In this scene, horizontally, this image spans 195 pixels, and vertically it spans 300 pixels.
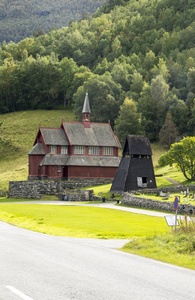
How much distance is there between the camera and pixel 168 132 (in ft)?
367

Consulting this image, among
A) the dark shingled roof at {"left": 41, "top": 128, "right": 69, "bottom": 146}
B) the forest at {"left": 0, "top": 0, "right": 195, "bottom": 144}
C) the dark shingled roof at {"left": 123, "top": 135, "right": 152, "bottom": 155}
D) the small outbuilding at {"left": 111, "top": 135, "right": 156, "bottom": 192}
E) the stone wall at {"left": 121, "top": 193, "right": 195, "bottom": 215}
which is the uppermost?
the forest at {"left": 0, "top": 0, "right": 195, "bottom": 144}

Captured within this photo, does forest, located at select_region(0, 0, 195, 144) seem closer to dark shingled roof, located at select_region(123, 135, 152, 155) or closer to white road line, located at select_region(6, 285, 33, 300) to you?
dark shingled roof, located at select_region(123, 135, 152, 155)

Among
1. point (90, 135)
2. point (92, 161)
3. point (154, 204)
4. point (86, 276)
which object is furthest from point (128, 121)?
point (86, 276)

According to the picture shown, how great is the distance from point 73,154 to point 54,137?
5201mm

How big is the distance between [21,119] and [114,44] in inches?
2658

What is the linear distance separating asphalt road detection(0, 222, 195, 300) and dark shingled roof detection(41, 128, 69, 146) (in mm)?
67491

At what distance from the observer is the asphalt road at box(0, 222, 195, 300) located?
1091 cm

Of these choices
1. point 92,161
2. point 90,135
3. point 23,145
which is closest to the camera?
point 92,161

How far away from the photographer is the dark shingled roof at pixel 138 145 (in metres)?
72.1

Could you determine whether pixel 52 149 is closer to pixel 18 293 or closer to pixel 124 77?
pixel 124 77

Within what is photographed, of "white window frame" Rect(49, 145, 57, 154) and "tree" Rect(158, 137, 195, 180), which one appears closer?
"tree" Rect(158, 137, 195, 180)

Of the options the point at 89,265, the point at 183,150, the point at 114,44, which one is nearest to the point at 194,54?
the point at 114,44

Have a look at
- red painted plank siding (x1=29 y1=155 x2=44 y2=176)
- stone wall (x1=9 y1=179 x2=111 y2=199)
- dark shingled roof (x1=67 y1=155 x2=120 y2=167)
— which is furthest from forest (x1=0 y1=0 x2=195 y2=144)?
stone wall (x1=9 y1=179 x2=111 y2=199)

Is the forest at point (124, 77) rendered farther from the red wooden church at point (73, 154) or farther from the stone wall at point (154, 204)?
the stone wall at point (154, 204)
